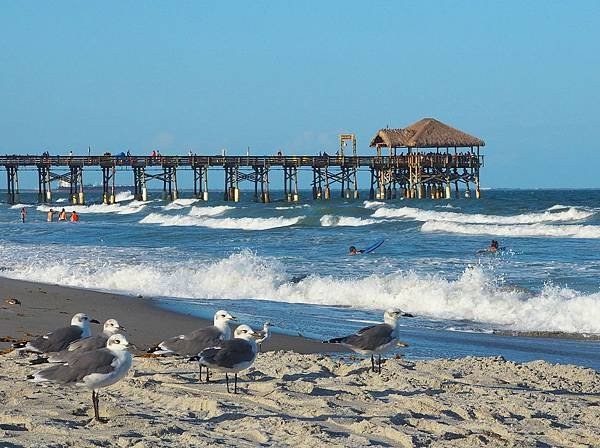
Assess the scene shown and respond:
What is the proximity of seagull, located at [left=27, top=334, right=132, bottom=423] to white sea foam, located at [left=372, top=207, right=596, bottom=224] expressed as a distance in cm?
3618

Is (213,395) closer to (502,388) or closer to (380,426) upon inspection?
(380,426)

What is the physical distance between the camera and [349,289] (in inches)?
675

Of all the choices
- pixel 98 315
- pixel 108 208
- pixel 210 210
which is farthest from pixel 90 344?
pixel 108 208

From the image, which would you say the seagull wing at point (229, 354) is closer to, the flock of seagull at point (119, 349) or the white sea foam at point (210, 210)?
the flock of seagull at point (119, 349)

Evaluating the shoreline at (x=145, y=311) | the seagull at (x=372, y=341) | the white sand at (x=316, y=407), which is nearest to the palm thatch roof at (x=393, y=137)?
the shoreline at (x=145, y=311)

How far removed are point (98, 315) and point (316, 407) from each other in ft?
22.6

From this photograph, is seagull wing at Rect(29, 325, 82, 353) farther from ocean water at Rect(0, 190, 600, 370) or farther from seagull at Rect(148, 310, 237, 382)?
ocean water at Rect(0, 190, 600, 370)

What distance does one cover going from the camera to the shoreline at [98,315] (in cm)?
1127

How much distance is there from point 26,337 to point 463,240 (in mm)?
22717

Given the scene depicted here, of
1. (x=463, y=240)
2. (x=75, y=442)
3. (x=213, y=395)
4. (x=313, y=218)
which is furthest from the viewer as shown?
(x=313, y=218)

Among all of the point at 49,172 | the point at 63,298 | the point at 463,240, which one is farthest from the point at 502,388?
the point at 49,172

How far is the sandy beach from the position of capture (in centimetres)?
638

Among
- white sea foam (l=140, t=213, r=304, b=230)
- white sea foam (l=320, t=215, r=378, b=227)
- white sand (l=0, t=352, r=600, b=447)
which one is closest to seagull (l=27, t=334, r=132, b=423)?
white sand (l=0, t=352, r=600, b=447)

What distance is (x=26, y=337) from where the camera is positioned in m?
11.0
